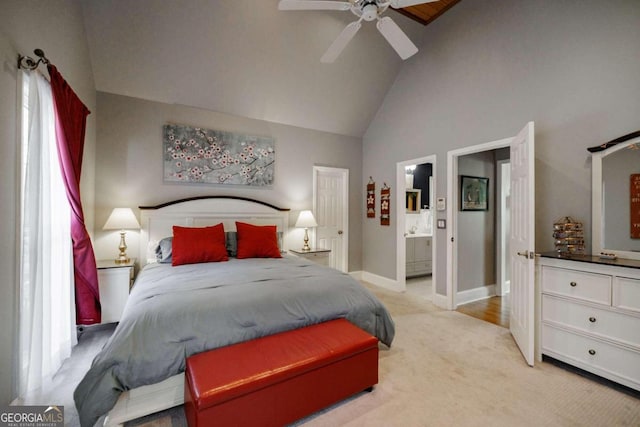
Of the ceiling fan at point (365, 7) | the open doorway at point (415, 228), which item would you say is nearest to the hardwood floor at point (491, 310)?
the open doorway at point (415, 228)

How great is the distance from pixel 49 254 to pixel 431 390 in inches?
115

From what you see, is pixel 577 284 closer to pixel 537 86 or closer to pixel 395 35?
pixel 537 86

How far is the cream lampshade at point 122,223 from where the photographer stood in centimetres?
301

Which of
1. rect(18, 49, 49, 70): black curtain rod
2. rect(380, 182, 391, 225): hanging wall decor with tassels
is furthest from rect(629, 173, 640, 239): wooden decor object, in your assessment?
rect(18, 49, 49, 70): black curtain rod

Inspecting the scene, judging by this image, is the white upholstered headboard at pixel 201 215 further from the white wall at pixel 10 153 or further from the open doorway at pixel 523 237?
the open doorway at pixel 523 237

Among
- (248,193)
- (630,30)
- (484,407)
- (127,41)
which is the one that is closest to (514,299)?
(484,407)

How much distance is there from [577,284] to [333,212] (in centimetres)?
Result: 334

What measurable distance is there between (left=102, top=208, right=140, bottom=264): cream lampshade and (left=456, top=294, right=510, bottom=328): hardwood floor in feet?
13.4

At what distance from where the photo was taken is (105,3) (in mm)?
2707

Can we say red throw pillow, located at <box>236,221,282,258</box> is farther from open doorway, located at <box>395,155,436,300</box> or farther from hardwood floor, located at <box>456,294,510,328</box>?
hardwood floor, located at <box>456,294,510,328</box>

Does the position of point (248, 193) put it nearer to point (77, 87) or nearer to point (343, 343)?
point (77, 87)

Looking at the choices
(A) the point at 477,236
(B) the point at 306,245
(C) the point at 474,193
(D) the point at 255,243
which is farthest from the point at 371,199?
(D) the point at 255,243

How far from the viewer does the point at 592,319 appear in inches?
80.6

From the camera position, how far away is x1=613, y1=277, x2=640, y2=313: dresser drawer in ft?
6.07
